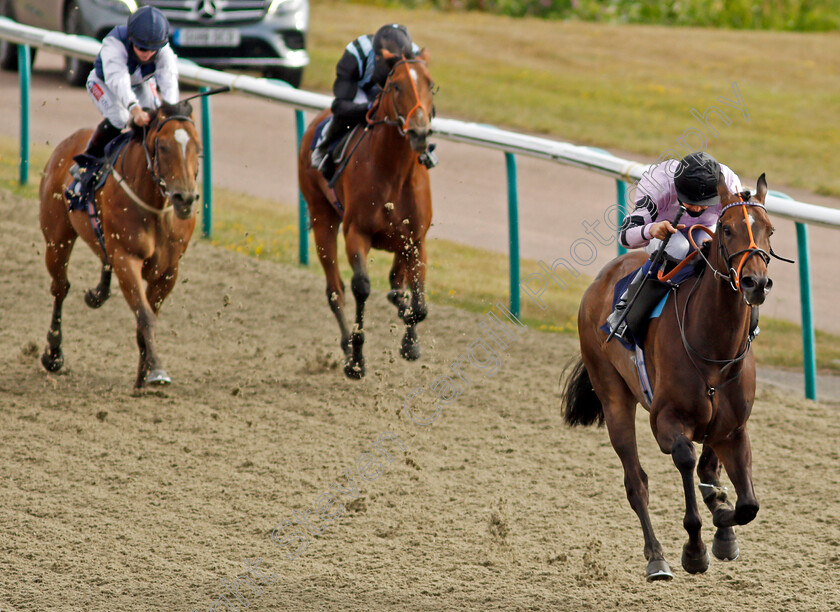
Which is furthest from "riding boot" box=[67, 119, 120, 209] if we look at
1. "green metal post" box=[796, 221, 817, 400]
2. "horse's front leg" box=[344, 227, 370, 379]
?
"green metal post" box=[796, 221, 817, 400]

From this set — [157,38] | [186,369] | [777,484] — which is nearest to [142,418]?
[186,369]

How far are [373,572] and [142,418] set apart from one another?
7.46 ft

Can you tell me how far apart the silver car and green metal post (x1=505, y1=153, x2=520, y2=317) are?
18.7 ft

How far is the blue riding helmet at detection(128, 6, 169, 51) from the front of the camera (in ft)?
22.7

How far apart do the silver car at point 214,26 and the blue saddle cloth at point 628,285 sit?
893 cm

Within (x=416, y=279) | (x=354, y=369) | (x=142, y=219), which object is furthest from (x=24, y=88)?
(x=416, y=279)

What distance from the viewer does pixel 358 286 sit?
7246 millimetres

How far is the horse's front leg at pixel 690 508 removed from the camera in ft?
14.6

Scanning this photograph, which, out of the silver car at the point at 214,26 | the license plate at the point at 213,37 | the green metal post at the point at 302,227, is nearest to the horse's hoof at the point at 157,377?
the green metal post at the point at 302,227

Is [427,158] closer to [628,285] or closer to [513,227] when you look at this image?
[513,227]

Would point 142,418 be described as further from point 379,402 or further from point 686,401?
point 686,401

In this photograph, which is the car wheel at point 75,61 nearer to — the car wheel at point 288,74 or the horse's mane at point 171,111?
the car wheel at point 288,74

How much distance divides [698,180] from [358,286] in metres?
2.96

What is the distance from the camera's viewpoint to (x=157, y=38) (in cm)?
696
